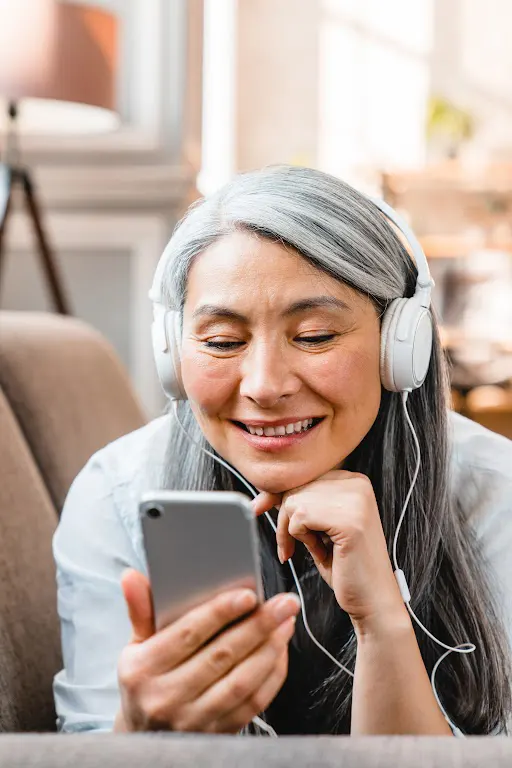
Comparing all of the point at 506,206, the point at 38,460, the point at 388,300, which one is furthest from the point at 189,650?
the point at 506,206

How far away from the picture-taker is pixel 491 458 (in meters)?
1.03

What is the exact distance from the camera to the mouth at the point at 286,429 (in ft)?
2.77

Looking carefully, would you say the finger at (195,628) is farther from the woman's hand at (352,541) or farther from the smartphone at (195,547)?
the woman's hand at (352,541)

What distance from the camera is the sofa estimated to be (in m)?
0.48

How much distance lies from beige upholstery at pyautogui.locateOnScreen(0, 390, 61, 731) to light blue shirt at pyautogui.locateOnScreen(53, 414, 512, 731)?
0.04 metres

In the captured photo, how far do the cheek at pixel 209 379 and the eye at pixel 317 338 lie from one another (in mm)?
66

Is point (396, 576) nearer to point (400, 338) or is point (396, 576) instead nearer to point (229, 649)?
point (400, 338)

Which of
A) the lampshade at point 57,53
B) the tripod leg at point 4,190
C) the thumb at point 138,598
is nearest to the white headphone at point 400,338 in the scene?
the thumb at point 138,598

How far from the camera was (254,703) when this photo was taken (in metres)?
0.62

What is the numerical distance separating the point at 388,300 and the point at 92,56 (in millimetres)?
1468

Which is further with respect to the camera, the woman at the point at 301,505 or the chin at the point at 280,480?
the chin at the point at 280,480

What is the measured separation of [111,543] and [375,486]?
300 millimetres

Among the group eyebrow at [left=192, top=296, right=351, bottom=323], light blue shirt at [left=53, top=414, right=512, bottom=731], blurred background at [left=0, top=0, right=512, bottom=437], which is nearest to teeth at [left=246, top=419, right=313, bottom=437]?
eyebrow at [left=192, top=296, right=351, bottom=323]

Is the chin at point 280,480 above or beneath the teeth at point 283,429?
beneath
